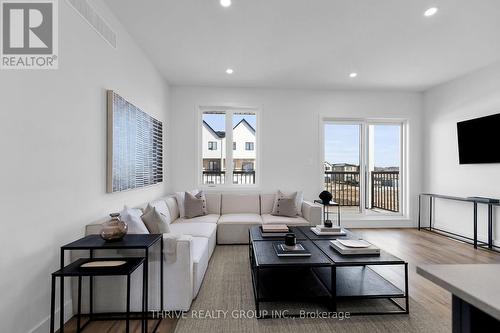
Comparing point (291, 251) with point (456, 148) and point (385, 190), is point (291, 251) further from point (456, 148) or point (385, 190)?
point (385, 190)

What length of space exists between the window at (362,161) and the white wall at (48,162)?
4.18 metres

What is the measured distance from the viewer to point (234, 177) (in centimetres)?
522

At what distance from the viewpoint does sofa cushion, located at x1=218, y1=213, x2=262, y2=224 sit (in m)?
4.07

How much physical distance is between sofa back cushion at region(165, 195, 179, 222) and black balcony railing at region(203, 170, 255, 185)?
3.61ft

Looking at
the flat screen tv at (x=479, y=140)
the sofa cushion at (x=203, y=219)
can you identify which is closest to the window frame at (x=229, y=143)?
the sofa cushion at (x=203, y=219)

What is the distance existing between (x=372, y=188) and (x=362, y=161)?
71 centimetres

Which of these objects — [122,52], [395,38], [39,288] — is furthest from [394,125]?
[39,288]

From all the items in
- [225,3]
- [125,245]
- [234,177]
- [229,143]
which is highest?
[225,3]

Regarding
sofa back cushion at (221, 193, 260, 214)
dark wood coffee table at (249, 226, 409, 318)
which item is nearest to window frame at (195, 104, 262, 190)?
sofa back cushion at (221, 193, 260, 214)

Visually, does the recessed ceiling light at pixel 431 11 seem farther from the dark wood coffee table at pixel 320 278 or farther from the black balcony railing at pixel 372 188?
the black balcony railing at pixel 372 188

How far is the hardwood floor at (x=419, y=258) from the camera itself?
2055mm

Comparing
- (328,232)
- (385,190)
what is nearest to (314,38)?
(328,232)

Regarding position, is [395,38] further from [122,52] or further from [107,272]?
[107,272]

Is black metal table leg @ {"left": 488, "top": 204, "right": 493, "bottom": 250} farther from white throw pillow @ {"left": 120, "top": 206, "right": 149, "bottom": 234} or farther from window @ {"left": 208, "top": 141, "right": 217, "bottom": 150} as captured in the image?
white throw pillow @ {"left": 120, "top": 206, "right": 149, "bottom": 234}
